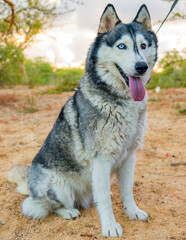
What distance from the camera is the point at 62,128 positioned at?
271 cm

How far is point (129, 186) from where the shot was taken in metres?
2.63

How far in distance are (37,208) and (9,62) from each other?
6.53m

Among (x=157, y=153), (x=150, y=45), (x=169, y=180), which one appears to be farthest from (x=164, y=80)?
(x=150, y=45)

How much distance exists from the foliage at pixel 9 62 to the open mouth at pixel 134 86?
6.58m

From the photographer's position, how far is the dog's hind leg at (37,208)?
2.74 metres

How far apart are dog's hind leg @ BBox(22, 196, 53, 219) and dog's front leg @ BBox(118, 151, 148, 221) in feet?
2.63

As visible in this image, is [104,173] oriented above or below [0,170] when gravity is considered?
above

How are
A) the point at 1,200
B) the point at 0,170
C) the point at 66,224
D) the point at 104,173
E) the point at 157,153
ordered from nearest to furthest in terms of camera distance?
the point at 104,173 < the point at 66,224 < the point at 1,200 < the point at 0,170 < the point at 157,153

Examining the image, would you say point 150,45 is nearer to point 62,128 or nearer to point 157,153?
point 62,128

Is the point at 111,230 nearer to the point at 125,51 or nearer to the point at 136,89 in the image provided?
the point at 136,89

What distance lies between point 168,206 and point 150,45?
67.0 inches

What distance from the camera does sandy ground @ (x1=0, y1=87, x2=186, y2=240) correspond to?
2.46 metres

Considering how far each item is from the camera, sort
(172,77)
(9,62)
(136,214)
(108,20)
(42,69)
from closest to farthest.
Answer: (108,20) → (136,214) → (9,62) → (172,77) → (42,69)

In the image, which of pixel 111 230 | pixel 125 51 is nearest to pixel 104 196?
pixel 111 230
